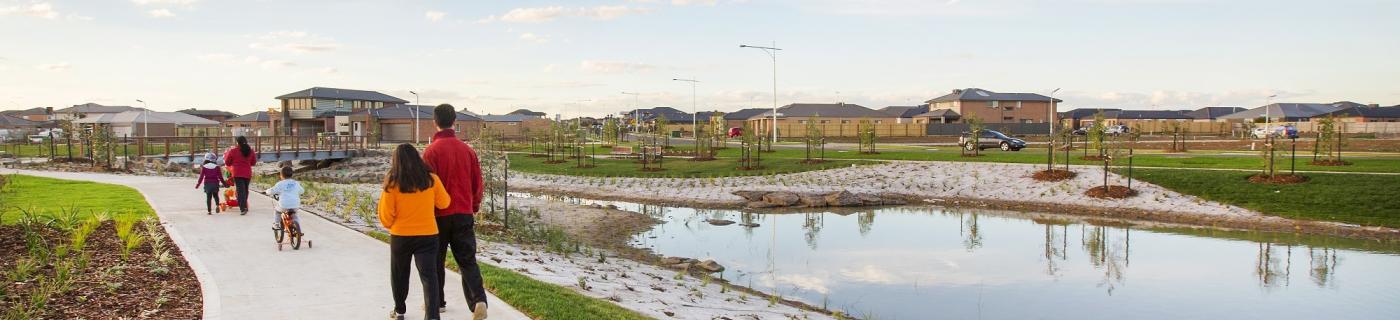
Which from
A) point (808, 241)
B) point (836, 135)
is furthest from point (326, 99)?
point (808, 241)

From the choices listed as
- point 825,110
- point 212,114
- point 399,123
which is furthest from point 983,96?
point 212,114

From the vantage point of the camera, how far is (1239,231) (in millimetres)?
20625

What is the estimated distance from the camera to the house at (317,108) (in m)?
87.8

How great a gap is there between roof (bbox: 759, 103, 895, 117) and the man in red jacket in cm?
9162

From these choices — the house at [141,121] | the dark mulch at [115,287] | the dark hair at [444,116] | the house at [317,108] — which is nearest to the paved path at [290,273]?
the dark mulch at [115,287]

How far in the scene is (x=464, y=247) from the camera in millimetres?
7488

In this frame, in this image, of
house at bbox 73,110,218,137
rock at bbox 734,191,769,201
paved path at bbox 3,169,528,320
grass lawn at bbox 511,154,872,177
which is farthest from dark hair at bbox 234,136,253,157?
house at bbox 73,110,218,137

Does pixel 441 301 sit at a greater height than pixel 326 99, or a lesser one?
lesser

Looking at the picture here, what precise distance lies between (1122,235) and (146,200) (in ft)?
74.6

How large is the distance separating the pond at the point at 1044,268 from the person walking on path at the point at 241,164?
828 centimetres

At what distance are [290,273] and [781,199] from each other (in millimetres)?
19158

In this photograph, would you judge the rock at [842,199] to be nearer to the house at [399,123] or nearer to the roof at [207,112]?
the house at [399,123]

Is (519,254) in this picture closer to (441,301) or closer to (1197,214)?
(441,301)

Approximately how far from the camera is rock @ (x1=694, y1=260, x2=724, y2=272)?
1529cm
